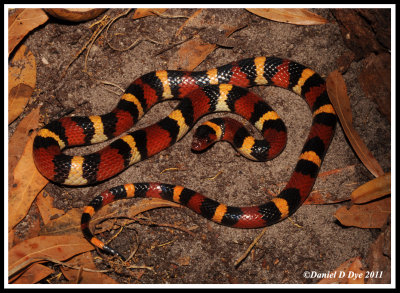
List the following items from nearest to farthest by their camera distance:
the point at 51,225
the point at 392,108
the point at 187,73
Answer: the point at 51,225 < the point at 392,108 < the point at 187,73

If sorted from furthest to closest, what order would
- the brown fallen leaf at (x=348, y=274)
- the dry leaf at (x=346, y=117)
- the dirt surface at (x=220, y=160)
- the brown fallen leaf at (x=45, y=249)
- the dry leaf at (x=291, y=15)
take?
the dry leaf at (x=291, y=15), the dry leaf at (x=346, y=117), the dirt surface at (x=220, y=160), the brown fallen leaf at (x=348, y=274), the brown fallen leaf at (x=45, y=249)

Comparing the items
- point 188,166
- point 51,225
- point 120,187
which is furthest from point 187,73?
point 51,225

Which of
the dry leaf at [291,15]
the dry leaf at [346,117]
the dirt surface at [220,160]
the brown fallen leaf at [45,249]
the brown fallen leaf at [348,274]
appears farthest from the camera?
the dry leaf at [291,15]

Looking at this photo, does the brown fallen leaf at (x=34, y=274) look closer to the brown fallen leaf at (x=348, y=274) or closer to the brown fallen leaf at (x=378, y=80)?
the brown fallen leaf at (x=348, y=274)

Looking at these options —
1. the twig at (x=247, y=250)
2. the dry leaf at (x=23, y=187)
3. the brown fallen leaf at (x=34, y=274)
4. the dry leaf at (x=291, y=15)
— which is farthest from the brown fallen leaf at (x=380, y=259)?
the dry leaf at (x=23, y=187)

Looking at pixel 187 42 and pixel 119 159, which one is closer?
pixel 119 159

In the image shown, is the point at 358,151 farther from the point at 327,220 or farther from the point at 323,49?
the point at 323,49

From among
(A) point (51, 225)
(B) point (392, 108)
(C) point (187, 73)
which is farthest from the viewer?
(C) point (187, 73)
